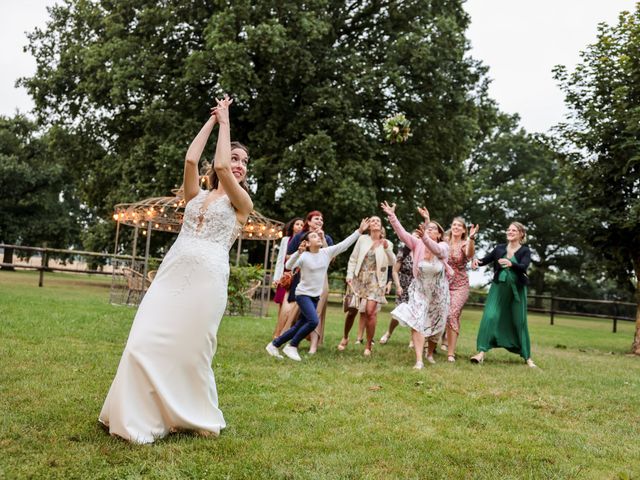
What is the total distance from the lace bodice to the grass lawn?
144cm

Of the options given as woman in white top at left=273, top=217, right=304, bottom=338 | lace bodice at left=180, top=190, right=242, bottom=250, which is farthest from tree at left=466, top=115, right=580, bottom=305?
lace bodice at left=180, top=190, right=242, bottom=250

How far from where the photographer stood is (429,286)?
8.97m

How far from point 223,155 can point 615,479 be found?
336cm

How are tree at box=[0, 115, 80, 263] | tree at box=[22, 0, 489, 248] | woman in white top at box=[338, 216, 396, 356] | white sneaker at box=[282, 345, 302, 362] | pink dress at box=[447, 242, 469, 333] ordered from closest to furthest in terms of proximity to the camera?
white sneaker at box=[282, 345, 302, 362] < woman in white top at box=[338, 216, 396, 356] < pink dress at box=[447, 242, 469, 333] < tree at box=[22, 0, 489, 248] < tree at box=[0, 115, 80, 263]

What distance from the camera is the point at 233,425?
15.1 ft

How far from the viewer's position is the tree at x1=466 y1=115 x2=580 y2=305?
128 ft

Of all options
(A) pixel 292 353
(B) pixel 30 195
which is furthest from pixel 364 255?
(B) pixel 30 195

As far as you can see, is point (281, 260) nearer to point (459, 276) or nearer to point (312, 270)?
point (312, 270)

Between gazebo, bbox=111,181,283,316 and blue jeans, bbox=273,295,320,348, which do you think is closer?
blue jeans, bbox=273,295,320,348

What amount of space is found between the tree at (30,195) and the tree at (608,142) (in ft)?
107

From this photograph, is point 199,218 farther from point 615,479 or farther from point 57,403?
point 615,479

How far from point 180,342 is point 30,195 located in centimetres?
3959

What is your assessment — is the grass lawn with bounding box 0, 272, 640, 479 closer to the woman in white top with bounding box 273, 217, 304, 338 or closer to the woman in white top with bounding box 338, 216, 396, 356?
the woman in white top with bounding box 273, 217, 304, 338

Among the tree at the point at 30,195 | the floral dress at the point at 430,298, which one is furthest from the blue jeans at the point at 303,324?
the tree at the point at 30,195
